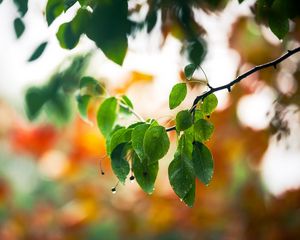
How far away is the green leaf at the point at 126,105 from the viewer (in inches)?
41.8

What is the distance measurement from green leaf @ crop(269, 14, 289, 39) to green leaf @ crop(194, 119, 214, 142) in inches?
9.5

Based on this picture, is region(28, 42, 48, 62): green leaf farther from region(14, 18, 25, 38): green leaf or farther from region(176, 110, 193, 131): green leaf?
region(176, 110, 193, 131): green leaf

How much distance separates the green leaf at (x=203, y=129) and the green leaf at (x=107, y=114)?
0.34m

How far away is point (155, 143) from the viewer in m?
0.70

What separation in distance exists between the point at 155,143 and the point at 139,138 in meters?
0.03

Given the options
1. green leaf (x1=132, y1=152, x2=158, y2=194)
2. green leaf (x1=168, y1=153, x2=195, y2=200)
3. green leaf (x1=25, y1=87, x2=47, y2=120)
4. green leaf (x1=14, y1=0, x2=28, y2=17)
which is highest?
green leaf (x1=25, y1=87, x2=47, y2=120)

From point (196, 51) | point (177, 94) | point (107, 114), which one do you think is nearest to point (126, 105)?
point (107, 114)

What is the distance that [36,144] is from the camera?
6.42m

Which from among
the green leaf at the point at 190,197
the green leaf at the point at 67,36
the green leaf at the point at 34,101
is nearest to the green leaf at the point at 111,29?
the green leaf at the point at 67,36

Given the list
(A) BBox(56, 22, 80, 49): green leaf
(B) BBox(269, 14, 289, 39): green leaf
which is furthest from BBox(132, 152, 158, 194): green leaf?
(B) BBox(269, 14, 289, 39): green leaf

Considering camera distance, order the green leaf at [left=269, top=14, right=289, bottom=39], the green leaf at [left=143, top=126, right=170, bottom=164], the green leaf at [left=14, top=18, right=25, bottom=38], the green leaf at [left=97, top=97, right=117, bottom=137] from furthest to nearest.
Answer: the green leaf at [left=97, top=97, right=117, bottom=137] < the green leaf at [left=14, top=18, right=25, bottom=38] < the green leaf at [left=269, top=14, right=289, bottom=39] < the green leaf at [left=143, top=126, right=170, bottom=164]

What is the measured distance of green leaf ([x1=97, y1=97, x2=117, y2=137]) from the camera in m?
1.03

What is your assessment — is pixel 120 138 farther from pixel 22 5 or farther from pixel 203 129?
pixel 22 5

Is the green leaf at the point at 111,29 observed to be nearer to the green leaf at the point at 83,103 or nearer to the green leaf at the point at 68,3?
the green leaf at the point at 68,3
